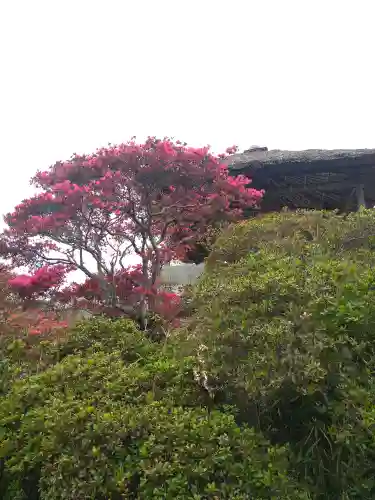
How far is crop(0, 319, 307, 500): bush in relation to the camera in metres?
2.63

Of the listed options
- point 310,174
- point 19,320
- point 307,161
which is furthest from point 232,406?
point 310,174

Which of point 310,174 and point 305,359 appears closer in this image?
A: point 305,359

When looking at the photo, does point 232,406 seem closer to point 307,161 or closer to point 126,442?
point 126,442

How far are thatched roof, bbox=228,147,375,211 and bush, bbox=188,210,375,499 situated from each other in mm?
5517

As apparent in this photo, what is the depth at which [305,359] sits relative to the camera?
2.92 meters

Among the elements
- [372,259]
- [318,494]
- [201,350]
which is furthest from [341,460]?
[372,259]

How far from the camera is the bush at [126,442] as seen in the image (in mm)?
2629

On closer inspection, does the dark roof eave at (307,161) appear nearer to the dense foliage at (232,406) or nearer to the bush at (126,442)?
the dense foliage at (232,406)

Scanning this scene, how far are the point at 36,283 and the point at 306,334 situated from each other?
5608 mm

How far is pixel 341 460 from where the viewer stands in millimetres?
3018

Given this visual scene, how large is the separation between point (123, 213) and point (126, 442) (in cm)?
487

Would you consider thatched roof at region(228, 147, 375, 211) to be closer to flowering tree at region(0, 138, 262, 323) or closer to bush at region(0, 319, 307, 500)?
flowering tree at region(0, 138, 262, 323)

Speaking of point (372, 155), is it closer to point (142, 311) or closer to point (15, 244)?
point (142, 311)

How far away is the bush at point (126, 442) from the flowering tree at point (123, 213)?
3.36 meters
